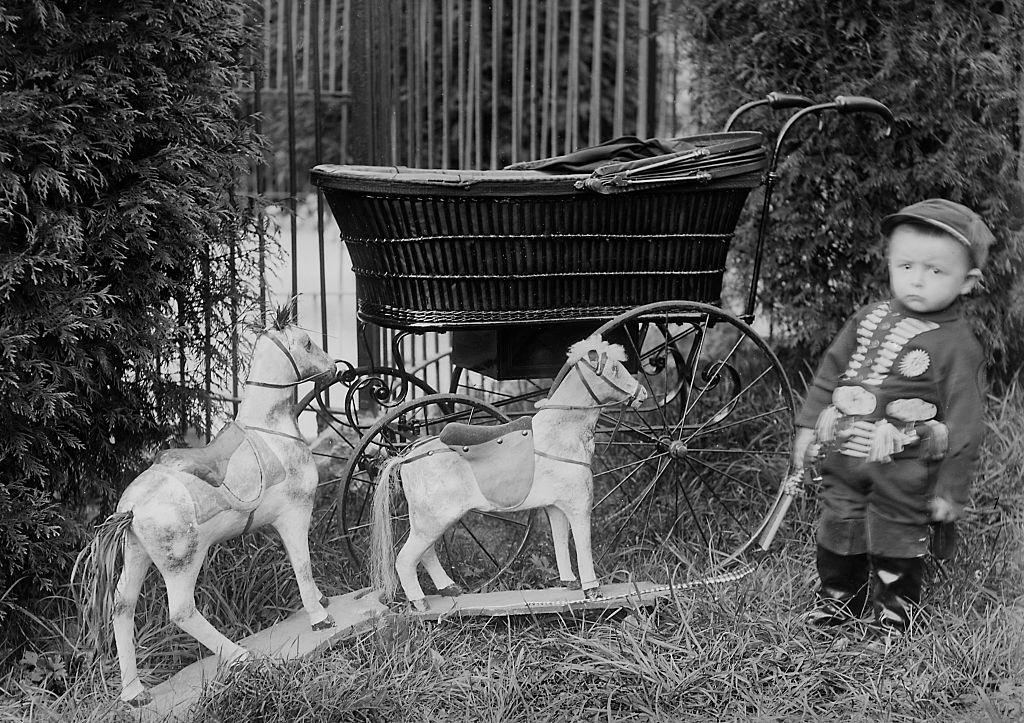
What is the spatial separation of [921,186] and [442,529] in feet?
9.21

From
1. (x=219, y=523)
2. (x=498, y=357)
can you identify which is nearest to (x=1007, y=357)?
(x=498, y=357)

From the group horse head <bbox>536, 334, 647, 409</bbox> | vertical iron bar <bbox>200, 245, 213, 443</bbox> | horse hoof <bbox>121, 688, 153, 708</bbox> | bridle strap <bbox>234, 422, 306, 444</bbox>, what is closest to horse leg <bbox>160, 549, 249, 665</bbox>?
horse hoof <bbox>121, 688, 153, 708</bbox>

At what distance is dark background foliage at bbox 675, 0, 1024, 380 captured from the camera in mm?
4598

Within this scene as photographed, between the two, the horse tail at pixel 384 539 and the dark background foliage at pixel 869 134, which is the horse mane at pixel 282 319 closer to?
the horse tail at pixel 384 539

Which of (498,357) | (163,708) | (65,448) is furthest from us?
(498,357)

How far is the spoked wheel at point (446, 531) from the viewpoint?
3645 mm

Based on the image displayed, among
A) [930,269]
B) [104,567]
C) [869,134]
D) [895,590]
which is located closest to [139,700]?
[104,567]

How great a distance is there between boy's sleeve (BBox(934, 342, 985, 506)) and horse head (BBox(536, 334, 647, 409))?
0.97 metres

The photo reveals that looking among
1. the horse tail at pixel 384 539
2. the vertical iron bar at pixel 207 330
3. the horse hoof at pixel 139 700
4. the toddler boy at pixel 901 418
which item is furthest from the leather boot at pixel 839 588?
the vertical iron bar at pixel 207 330

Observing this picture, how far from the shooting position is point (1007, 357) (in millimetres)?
5098

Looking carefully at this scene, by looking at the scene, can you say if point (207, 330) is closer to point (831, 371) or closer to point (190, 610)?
point (190, 610)

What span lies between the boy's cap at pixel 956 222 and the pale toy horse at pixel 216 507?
6.35 feet

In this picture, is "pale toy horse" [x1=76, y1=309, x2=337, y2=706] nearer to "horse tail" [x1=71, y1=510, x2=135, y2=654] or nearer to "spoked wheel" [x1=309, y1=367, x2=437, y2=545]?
"horse tail" [x1=71, y1=510, x2=135, y2=654]

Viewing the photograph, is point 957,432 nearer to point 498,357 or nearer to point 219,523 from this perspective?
point 498,357
